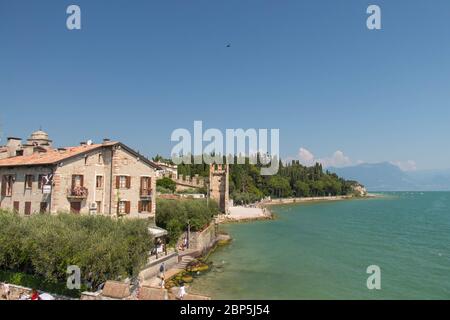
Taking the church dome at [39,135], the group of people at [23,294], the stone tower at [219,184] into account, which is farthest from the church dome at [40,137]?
the stone tower at [219,184]

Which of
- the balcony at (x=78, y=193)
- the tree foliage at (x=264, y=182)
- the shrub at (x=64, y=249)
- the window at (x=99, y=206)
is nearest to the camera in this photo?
the shrub at (x=64, y=249)

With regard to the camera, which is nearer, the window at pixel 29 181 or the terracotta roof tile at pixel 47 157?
the terracotta roof tile at pixel 47 157

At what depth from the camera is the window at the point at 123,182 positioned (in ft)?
111

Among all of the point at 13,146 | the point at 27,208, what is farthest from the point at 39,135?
the point at 27,208

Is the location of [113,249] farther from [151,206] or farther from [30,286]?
[151,206]

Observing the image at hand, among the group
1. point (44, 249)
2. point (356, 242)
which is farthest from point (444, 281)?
point (44, 249)

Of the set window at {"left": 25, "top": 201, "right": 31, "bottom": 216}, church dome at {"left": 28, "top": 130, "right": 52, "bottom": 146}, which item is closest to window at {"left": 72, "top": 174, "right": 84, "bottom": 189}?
window at {"left": 25, "top": 201, "right": 31, "bottom": 216}

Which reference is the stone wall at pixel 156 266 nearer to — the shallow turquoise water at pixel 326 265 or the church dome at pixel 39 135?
the shallow turquoise water at pixel 326 265

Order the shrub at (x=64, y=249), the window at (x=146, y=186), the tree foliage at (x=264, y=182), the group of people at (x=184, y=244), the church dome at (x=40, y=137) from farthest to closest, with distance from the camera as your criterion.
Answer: the tree foliage at (x=264, y=182), the church dome at (x=40, y=137), the group of people at (x=184, y=244), the window at (x=146, y=186), the shrub at (x=64, y=249)

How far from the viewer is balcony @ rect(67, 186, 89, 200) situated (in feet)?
99.9

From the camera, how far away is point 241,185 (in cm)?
14125

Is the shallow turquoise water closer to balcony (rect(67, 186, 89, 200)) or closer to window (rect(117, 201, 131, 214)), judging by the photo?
window (rect(117, 201, 131, 214))

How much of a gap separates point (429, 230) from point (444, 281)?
144 ft

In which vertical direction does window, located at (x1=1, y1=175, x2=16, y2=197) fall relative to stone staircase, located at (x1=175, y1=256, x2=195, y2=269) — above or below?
above
